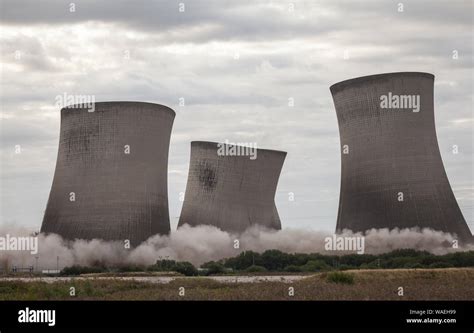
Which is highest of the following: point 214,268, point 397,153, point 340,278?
point 397,153

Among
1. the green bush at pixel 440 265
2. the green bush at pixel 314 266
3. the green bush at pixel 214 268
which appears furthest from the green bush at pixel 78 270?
the green bush at pixel 440 265

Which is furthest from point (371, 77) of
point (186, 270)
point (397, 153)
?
point (186, 270)

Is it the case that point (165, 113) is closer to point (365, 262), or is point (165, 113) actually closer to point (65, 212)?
point (65, 212)

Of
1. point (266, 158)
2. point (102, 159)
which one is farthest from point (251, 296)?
point (266, 158)

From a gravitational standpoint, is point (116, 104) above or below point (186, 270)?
above

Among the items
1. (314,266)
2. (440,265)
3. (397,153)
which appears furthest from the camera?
(397,153)

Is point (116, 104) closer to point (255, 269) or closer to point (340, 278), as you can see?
point (255, 269)
